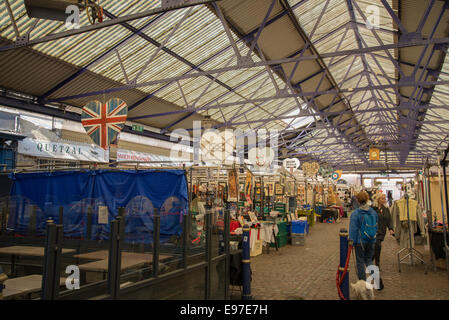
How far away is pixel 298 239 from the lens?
12039 millimetres

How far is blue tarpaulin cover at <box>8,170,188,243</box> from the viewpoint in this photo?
6219 millimetres

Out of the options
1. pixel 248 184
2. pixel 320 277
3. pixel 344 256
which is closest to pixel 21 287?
pixel 344 256

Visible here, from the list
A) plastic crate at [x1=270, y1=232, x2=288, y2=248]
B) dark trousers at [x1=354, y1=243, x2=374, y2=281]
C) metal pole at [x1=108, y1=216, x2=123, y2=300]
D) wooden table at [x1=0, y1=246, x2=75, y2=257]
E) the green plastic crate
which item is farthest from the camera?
the green plastic crate

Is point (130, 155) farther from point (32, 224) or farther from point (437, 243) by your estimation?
point (437, 243)

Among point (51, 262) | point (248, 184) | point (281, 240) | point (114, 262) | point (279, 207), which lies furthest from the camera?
point (279, 207)

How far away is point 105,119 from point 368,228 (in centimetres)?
519

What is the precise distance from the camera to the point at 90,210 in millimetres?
6250

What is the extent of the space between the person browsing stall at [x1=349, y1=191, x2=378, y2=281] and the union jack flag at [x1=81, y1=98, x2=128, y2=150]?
4.61 metres

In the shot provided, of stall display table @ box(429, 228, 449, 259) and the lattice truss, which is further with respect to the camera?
the lattice truss

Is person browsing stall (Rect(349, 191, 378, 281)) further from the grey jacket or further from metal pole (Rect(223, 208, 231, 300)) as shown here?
metal pole (Rect(223, 208, 231, 300))

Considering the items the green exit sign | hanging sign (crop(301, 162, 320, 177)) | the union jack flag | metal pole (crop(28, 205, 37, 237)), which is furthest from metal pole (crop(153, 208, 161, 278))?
hanging sign (crop(301, 162, 320, 177))
